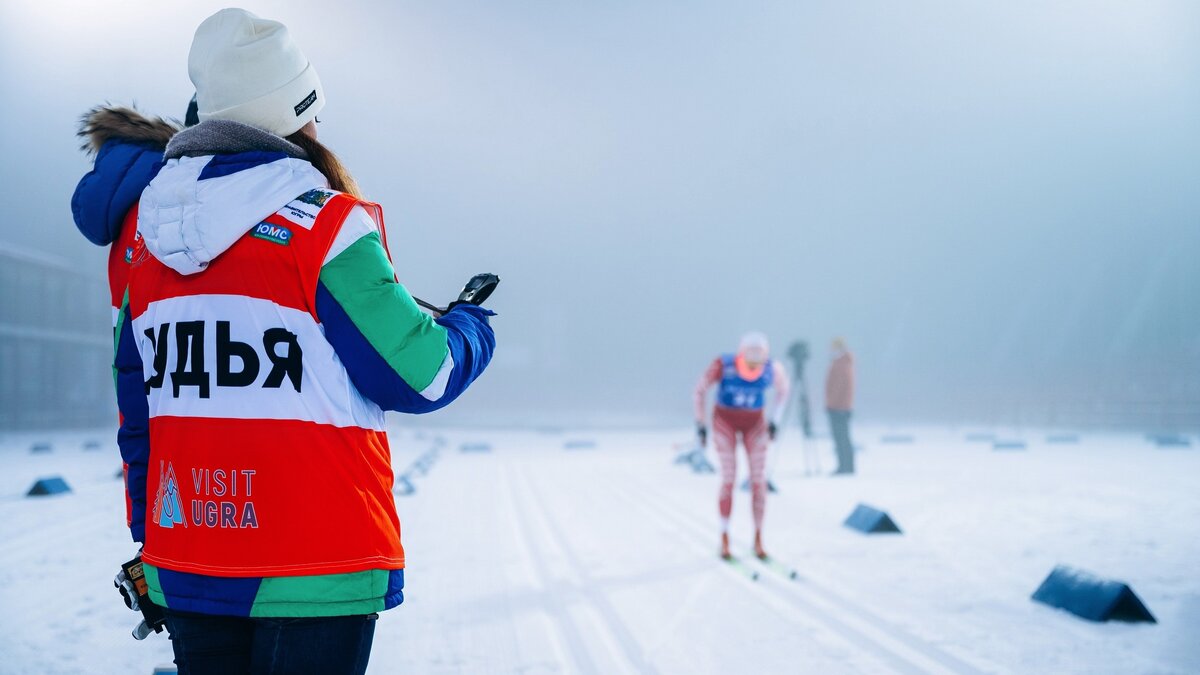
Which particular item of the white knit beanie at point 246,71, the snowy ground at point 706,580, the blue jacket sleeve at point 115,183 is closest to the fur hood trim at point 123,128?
the blue jacket sleeve at point 115,183

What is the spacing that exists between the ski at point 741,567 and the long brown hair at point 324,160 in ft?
16.3

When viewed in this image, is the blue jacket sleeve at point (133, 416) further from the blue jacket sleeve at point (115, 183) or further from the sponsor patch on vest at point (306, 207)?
the sponsor patch on vest at point (306, 207)

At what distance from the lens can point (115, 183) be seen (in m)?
1.62

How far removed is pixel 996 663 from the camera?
3818 mm

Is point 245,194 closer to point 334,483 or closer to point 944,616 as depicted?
point 334,483

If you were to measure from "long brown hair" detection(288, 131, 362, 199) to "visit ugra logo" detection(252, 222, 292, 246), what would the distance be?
0.86ft

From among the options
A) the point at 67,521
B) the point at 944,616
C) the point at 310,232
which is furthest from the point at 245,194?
the point at 67,521

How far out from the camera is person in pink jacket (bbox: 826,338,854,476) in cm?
1266

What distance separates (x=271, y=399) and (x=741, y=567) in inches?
211

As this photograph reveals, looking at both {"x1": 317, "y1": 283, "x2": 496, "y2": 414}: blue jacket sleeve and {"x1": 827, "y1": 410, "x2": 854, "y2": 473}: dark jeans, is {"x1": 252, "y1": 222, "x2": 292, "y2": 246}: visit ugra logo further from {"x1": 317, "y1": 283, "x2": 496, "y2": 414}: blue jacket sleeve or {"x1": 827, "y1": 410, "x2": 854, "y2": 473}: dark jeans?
{"x1": 827, "y1": 410, "x2": 854, "y2": 473}: dark jeans

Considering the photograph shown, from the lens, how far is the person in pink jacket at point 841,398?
1266 cm

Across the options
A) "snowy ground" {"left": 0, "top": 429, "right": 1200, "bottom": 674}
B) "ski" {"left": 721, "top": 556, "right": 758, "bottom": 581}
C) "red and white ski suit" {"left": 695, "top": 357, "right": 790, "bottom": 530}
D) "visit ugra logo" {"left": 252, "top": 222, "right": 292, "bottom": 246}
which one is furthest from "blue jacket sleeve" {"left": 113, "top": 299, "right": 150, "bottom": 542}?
"red and white ski suit" {"left": 695, "top": 357, "right": 790, "bottom": 530}

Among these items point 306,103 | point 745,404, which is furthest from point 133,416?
point 745,404

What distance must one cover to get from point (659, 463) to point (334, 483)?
1440 cm
